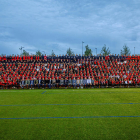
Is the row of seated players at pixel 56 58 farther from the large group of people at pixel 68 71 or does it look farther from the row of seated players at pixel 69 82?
the row of seated players at pixel 69 82

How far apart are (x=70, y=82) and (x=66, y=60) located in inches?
189

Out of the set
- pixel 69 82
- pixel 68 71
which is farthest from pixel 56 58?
pixel 69 82

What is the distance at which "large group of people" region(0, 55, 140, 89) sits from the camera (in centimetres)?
2639

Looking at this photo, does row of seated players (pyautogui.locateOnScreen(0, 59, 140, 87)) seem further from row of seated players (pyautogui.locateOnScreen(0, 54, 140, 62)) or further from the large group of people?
row of seated players (pyautogui.locateOnScreen(0, 54, 140, 62))

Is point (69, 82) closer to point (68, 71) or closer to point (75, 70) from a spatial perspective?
point (68, 71)

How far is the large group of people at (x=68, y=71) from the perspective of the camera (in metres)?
26.4

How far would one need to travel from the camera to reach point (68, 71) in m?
27.7

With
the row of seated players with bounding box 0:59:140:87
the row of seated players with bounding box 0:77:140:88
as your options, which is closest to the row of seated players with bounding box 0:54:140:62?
the row of seated players with bounding box 0:59:140:87

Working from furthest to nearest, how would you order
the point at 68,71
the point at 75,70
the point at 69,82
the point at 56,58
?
the point at 56,58, the point at 75,70, the point at 68,71, the point at 69,82

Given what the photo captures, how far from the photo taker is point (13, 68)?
28.7 meters

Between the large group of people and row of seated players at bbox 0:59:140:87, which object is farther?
row of seated players at bbox 0:59:140:87

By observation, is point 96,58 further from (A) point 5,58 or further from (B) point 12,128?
(B) point 12,128

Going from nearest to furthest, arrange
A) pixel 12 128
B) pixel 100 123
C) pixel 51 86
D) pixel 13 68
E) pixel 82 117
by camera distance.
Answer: pixel 12 128 < pixel 100 123 < pixel 82 117 < pixel 51 86 < pixel 13 68

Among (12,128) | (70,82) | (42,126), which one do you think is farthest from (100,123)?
(70,82)
